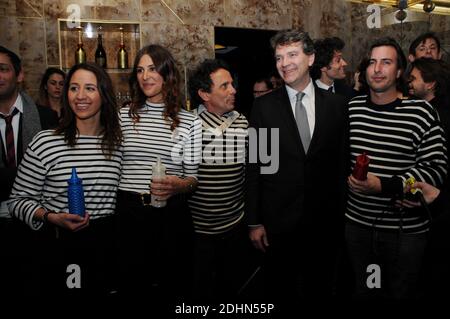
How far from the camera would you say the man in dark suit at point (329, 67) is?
3664 millimetres

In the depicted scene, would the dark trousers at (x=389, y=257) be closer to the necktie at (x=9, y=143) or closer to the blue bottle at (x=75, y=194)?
the blue bottle at (x=75, y=194)

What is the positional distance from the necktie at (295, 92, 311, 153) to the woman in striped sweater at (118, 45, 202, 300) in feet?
1.76

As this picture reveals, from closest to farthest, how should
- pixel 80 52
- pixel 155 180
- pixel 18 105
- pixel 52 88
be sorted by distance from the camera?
pixel 155 180 < pixel 18 105 < pixel 52 88 < pixel 80 52

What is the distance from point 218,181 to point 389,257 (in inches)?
38.0

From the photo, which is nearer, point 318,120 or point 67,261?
point 67,261

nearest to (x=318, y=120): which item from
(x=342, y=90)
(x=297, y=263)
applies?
(x=297, y=263)

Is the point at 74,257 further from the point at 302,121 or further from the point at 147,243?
the point at 302,121

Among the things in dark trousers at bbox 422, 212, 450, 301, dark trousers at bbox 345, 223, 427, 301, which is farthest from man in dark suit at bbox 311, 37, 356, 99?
dark trousers at bbox 422, 212, 450, 301

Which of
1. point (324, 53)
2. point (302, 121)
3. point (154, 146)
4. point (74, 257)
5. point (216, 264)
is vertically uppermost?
point (324, 53)

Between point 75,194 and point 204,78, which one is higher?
point 204,78

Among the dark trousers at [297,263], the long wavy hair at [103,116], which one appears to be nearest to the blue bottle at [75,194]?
the long wavy hair at [103,116]

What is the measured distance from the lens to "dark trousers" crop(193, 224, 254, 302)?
7.55 ft

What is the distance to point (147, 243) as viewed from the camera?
1.98 m

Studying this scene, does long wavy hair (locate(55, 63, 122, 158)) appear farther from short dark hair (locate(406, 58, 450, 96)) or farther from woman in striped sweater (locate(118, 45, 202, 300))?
short dark hair (locate(406, 58, 450, 96))
